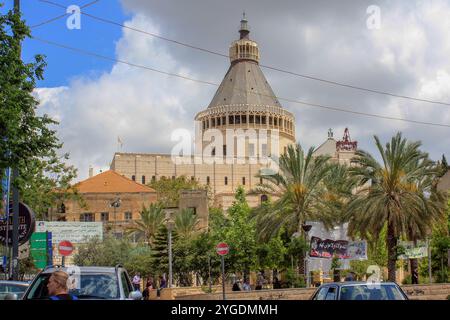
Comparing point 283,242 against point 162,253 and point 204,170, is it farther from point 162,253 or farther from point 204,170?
point 204,170

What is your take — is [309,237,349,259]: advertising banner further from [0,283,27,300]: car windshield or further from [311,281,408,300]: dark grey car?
[311,281,408,300]: dark grey car

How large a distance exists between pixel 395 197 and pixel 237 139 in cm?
11793

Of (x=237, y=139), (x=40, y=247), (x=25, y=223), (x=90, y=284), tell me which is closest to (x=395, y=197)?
(x=40, y=247)

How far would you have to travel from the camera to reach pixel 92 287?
9914 mm

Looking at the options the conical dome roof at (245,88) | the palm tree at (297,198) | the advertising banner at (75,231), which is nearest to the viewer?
the palm tree at (297,198)

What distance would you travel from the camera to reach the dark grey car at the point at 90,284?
381 inches

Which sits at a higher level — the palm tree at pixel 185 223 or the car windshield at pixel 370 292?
the palm tree at pixel 185 223

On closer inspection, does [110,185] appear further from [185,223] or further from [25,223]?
[25,223]

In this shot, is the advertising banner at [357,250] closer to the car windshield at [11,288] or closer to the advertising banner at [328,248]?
the advertising banner at [328,248]

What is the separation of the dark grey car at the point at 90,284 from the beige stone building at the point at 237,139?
126836 millimetres

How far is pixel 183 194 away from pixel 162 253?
32.2 metres

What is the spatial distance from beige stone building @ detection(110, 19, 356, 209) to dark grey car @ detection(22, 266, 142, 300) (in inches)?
4994

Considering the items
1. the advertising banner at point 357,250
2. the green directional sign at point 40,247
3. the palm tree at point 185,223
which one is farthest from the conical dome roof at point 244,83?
the green directional sign at point 40,247

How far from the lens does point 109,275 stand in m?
10.1
